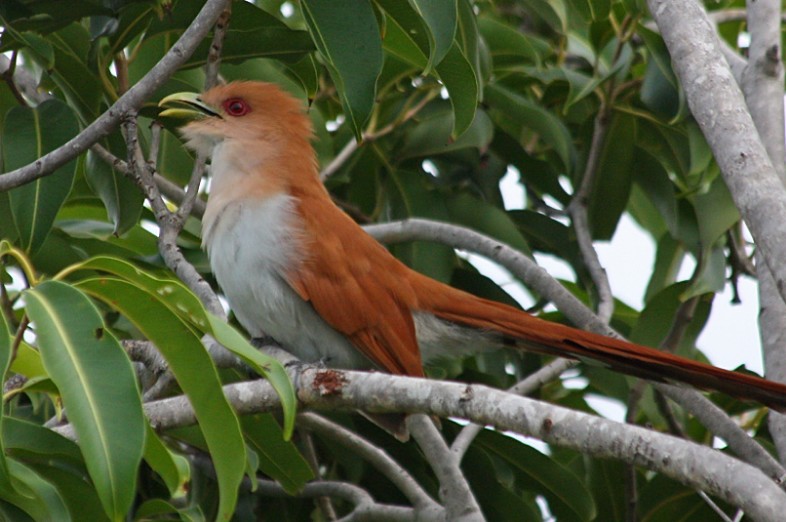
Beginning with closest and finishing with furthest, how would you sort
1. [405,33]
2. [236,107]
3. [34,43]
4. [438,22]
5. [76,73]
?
1. [438,22]
2. [34,43]
3. [405,33]
4. [76,73]
5. [236,107]

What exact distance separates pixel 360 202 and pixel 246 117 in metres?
0.76

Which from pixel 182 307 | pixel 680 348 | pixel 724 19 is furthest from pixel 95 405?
pixel 724 19

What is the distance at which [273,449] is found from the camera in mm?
3393

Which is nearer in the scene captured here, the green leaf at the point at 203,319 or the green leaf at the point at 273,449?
the green leaf at the point at 203,319

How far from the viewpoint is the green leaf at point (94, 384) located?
6.47 ft

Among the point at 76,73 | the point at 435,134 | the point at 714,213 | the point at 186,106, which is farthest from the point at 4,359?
the point at 714,213

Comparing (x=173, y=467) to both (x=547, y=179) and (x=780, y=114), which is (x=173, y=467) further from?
(x=547, y=179)

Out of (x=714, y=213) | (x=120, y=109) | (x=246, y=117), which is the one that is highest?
(x=714, y=213)

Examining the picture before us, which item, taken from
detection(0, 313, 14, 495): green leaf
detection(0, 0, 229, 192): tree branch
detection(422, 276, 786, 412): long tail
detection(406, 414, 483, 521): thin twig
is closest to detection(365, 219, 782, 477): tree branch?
detection(422, 276, 786, 412): long tail

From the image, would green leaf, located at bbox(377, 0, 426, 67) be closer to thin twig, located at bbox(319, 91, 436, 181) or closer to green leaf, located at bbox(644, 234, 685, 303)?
thin twig, located at bbox(319, 91, 436, 181)

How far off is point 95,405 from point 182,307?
31 cm

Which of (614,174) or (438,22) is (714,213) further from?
(438,22)

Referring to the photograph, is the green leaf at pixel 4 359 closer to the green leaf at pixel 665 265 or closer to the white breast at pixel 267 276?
the white breast at pixel 267 276

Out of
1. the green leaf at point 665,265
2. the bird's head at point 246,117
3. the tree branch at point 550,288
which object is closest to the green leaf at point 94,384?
the tree branch at point 550,288
